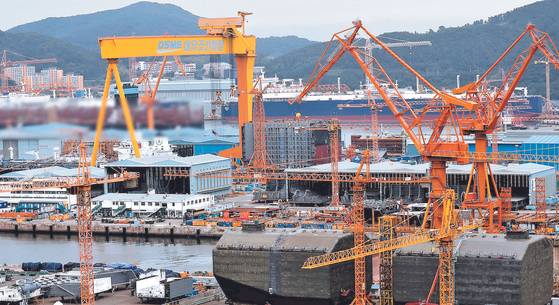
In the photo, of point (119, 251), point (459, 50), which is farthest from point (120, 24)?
point (119, 251)

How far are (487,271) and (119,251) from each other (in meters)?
9.65

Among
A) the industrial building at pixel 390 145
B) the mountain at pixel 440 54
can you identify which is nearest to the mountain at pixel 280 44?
the mountain at pixel 440 54

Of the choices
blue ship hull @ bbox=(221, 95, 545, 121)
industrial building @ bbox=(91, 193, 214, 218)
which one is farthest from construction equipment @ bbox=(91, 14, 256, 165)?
blue ship hull @ bbox=(221, 95, 545, 121)

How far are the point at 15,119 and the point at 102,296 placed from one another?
2.85 m

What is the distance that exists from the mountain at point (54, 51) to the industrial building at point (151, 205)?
5372 cm

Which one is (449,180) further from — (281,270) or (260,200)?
(281,270)

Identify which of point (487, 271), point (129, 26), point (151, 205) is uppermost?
point (129, 26)

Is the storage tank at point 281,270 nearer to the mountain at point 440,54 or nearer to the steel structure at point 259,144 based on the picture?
the steel structure at point 259,144

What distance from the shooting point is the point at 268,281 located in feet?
60.6

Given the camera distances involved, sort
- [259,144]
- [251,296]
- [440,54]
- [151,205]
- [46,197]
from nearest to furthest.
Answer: [251,296], [151,205], [46,197], [259,144], [440,54]

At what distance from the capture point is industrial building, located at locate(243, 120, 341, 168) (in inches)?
1405

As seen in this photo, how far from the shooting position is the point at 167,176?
1235 inches

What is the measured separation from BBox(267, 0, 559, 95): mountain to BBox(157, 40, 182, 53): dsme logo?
1921 inches

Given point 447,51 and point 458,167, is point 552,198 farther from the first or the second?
point 447,51
